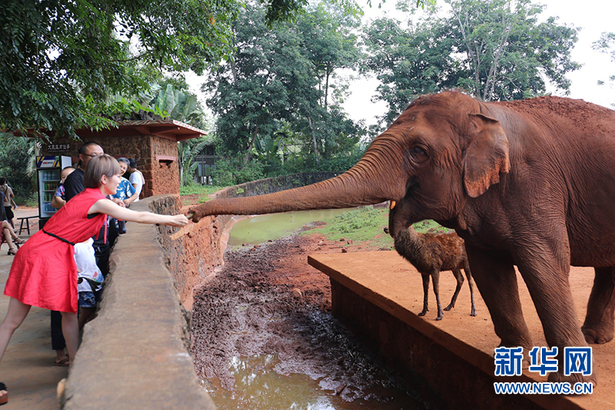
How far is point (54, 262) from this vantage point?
9.13ft

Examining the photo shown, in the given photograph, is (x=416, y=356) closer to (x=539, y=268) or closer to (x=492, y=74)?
(x=539, y=268)

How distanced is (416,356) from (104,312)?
11.9 feet

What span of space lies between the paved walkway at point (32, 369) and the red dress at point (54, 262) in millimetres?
729

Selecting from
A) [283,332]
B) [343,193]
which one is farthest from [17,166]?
[343,193]

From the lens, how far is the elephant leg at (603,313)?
3443mm

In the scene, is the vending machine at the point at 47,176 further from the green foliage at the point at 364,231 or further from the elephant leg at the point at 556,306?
the elephant leg at the point at 556,306

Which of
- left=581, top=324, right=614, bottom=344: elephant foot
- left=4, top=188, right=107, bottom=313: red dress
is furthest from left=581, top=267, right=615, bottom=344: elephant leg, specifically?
left=4, top=188, right=107, bottom=313: red dress

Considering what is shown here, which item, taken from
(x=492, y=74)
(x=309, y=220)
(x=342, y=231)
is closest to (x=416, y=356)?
(x=342, y=231)

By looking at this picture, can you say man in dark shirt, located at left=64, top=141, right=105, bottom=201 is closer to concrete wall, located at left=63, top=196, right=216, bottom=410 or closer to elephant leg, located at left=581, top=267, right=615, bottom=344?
concrete wall, located at left=63, top=196, right=216, bottom=410

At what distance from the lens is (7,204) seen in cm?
1083

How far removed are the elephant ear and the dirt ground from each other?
3293 millimetres

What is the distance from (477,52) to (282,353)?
23536 millimetres

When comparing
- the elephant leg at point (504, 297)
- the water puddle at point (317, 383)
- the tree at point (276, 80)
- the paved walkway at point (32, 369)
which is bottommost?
the water puddle at point (317, 383)

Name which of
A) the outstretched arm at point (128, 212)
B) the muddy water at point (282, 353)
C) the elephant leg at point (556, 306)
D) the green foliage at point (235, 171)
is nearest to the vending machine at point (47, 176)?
the muddy water at point (282, 353)
